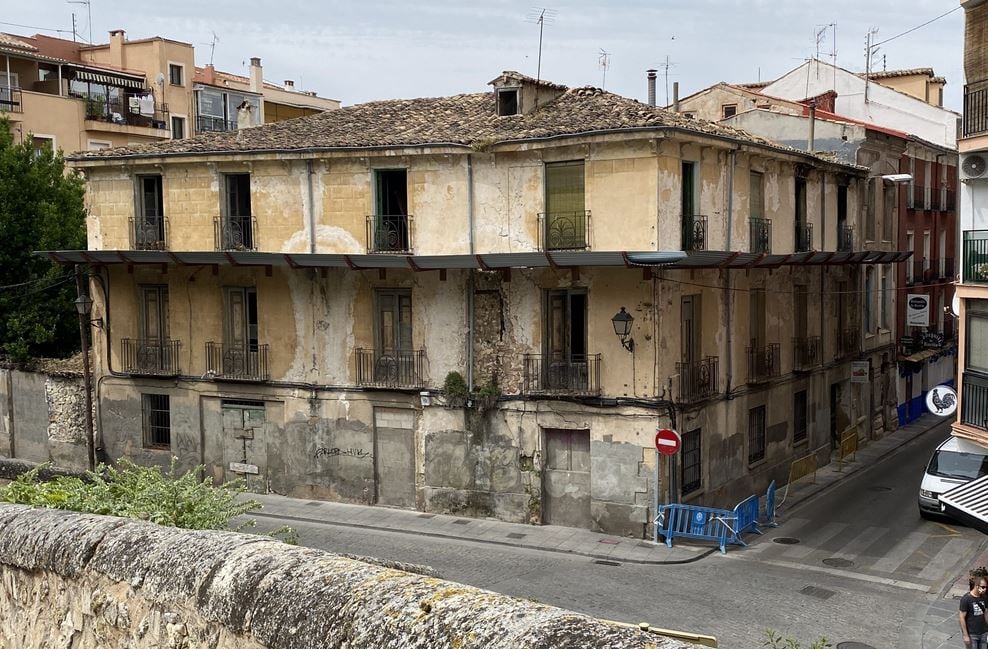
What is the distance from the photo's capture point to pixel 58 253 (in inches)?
1044

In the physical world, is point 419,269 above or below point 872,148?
below

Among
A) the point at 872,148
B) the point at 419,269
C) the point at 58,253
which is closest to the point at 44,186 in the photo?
the point at 58,253

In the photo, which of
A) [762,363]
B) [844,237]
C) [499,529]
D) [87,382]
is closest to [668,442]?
[499,529]

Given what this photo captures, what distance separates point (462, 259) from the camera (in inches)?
872

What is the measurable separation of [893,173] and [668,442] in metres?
19.3

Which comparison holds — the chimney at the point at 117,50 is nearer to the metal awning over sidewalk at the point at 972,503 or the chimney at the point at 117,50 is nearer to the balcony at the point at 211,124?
the balcony at the point at 211,124

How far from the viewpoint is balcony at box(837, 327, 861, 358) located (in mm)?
31906

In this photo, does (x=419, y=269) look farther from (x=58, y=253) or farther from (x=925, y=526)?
(x=925, y=526)

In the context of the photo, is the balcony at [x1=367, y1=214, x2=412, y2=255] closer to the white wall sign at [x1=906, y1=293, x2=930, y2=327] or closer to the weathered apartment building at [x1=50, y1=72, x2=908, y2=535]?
the weathered apartment building at [x1=50, y1=72, x2=908, y2=535]

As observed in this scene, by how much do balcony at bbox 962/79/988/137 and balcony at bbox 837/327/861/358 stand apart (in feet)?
37.6

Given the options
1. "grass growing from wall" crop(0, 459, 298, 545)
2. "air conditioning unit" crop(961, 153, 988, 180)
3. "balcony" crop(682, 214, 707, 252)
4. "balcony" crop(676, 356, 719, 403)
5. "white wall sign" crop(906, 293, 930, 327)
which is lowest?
"balcony" crop(676, 356, 719, 403)

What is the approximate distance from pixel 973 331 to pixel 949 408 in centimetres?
286

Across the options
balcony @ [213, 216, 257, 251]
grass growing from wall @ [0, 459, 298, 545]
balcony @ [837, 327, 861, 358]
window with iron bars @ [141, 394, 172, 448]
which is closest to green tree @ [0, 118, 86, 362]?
window with iron bars @ [141, 394, 172, 448]

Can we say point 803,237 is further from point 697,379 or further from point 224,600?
point 224,600
